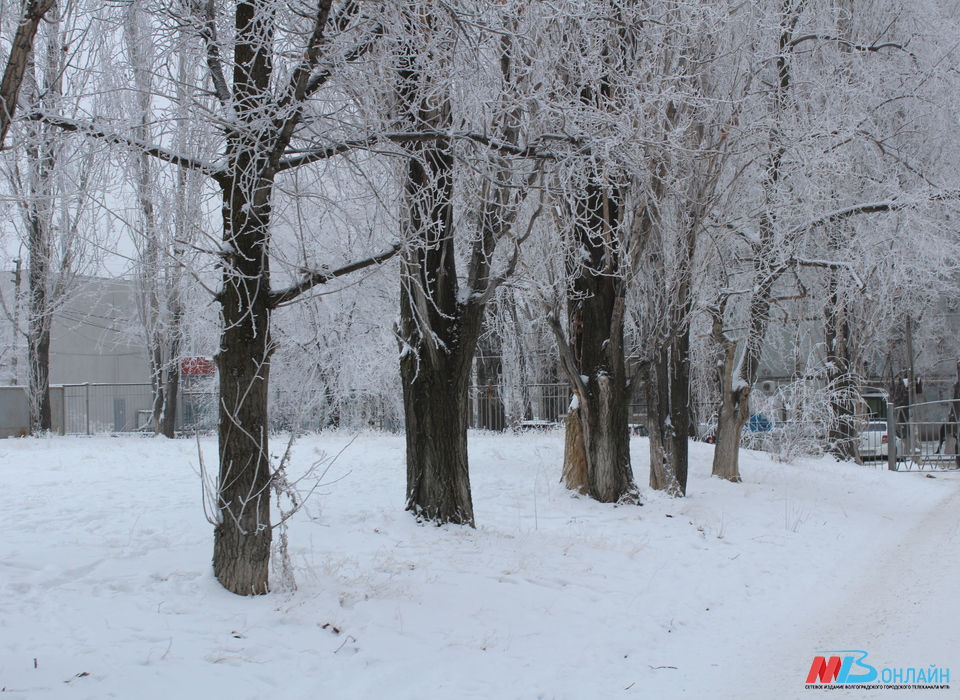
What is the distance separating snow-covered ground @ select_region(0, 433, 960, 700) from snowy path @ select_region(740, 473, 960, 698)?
0.02 metres

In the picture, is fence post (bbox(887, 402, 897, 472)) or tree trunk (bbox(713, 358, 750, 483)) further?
fence post (bbox(887, 402, 897, 472))

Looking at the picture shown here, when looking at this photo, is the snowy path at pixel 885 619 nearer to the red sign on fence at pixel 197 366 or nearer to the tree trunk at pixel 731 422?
the tree trunk at pixel 731 422

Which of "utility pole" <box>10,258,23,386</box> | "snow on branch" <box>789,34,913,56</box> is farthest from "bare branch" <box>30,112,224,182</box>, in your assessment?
"utility pole" <box>10,258,23,386</box>

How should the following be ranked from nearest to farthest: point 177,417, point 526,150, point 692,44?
point 526,150 → point 692,44 → point 177,417

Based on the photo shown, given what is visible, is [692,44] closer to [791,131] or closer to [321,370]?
[791,131]

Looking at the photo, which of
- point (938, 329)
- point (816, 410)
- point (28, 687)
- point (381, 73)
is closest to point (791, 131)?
point (816, 410)

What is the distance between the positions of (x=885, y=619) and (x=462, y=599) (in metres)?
3.11

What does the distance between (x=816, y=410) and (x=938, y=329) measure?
719 inches

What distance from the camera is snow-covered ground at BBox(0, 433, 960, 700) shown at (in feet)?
13.4

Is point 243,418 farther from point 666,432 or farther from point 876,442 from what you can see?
point 876,442

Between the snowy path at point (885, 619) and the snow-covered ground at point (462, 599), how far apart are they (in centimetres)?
2

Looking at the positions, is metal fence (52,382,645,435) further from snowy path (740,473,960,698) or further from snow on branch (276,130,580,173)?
snow on branch (276,130,580,173)

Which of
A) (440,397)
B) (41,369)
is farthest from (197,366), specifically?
(440,397)

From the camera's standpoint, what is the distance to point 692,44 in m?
Result: 9.05
